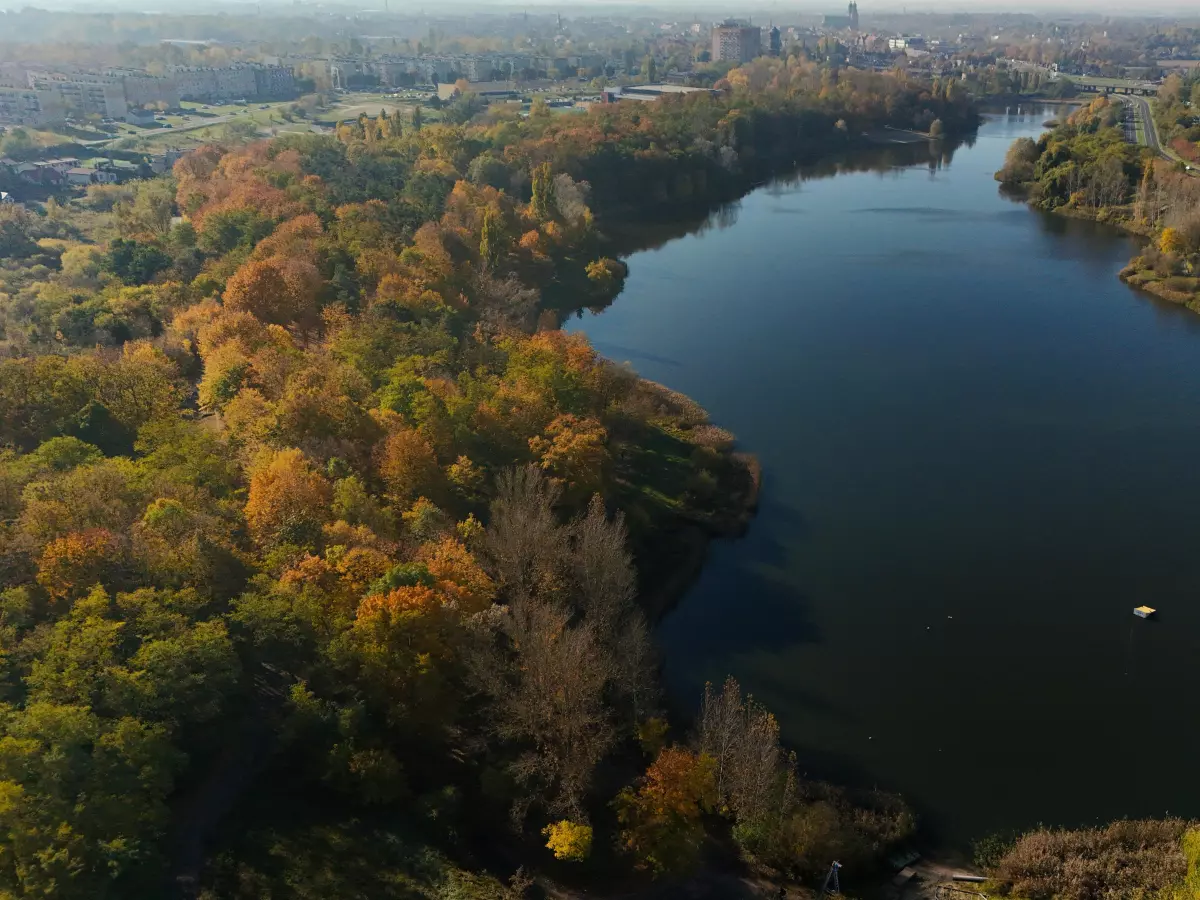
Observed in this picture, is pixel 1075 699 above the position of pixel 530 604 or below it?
below

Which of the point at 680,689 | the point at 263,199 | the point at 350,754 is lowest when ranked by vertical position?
the point at 680,689

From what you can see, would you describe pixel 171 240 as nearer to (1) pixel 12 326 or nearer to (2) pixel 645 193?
(1) pixel 12 326

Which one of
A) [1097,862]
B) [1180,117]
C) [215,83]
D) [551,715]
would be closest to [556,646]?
[551,715]

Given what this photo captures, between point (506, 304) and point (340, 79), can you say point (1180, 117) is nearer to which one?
point (506, 304)

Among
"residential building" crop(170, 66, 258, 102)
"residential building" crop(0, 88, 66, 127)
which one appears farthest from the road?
"residential building" crop(0, 88, 66, 127)

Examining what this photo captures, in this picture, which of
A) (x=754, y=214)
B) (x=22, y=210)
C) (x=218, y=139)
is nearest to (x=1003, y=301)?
(x=754, y=214)

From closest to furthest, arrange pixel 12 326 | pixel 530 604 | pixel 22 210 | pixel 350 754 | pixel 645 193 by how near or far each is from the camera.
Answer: pixel 350 754
pixel 530 604
pixel 12 326
pixel 22 210
pixel 645 193

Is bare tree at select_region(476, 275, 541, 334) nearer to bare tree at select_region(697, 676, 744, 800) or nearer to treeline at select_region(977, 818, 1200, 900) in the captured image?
bare tree at select_region(697, 676, 744, 800)

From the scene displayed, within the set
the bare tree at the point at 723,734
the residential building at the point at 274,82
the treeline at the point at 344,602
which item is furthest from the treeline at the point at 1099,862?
the residential building at the point at 274,82
